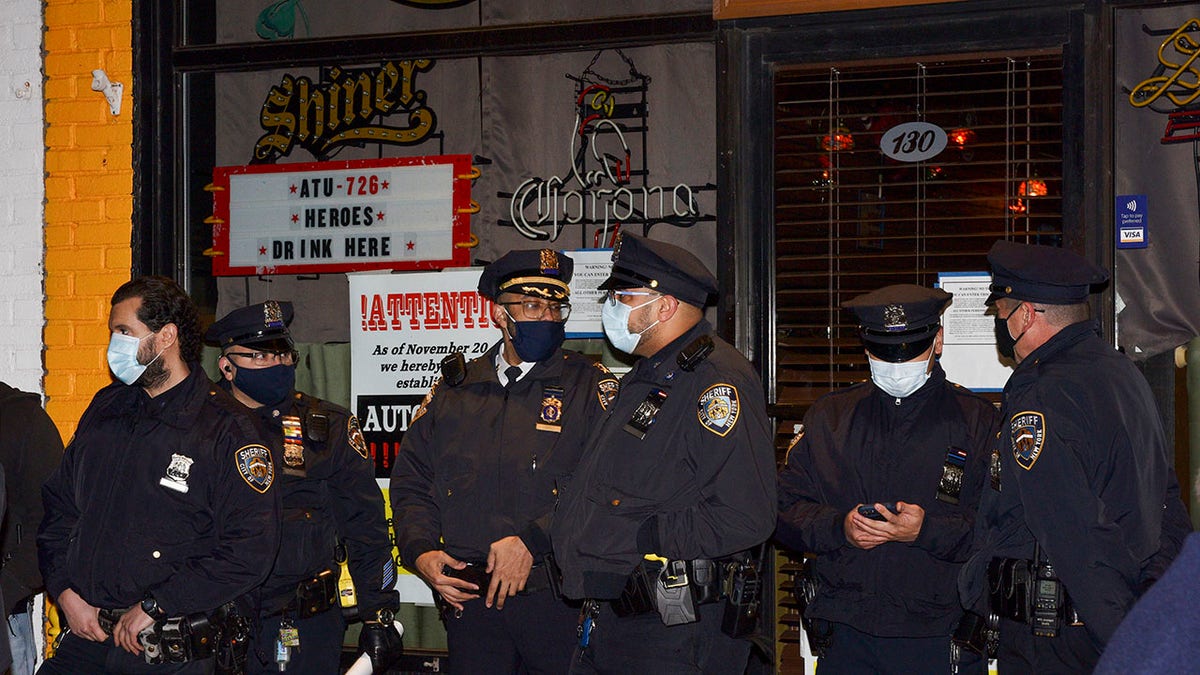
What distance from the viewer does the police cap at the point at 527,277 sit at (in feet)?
16.8

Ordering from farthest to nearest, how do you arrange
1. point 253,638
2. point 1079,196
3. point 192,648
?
point 1079,196
point 253,638
point 192,648

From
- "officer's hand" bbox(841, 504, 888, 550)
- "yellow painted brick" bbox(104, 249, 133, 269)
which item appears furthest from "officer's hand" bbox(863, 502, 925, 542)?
"yellow painted brick" bbox(104, 249, 133, 269)

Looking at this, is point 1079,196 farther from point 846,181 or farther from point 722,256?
point 722,256

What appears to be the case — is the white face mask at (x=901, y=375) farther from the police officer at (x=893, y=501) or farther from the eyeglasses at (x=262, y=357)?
the eyeglasses at (x=262, y=357)

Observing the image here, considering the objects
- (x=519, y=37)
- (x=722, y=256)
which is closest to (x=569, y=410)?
(x=722, y=256)

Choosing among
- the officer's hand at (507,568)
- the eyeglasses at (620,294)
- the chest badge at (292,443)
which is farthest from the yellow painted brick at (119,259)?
the eyeglasses at (620,294)

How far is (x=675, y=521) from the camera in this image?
13.5 feet

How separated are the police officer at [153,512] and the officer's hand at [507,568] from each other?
0.86m

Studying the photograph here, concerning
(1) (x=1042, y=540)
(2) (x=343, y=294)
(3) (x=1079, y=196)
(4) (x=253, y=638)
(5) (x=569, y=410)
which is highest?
(3) (x=1079, y=196)

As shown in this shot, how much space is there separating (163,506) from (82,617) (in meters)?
0.48

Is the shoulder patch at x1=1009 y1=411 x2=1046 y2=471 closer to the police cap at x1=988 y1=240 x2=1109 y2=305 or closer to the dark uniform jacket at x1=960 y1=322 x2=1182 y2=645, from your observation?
the dark uniform jacket at x1=960 y1=322 x2=1182 y2=645

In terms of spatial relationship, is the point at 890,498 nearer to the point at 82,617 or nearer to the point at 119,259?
the point at 82,617

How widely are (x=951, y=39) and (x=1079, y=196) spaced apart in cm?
96

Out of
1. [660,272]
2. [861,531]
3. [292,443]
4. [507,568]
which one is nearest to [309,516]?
[292,443]
